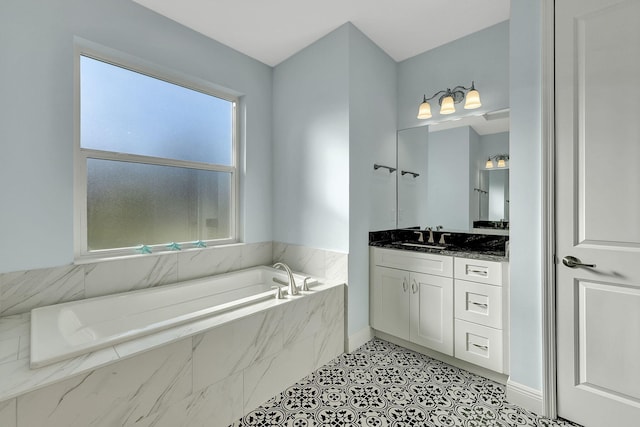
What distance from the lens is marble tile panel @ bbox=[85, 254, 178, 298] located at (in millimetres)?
1947

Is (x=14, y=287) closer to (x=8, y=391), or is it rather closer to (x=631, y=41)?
(x=8, y=391)

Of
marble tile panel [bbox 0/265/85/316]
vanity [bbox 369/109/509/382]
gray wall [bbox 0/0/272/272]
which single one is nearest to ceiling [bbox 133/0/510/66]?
gray wall [bbox 0/0/272/272]

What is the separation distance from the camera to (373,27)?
7.89 feet

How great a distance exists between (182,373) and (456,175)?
255 centimetres

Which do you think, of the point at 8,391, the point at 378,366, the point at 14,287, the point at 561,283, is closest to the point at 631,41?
the point at 561,283

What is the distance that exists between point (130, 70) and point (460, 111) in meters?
2.79

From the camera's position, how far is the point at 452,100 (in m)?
2.48

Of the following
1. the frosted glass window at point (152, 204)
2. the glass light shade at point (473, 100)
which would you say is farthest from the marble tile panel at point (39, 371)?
the glass light shade at point (473, 100)

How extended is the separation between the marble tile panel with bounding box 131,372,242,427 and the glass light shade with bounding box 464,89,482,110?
2617 mm

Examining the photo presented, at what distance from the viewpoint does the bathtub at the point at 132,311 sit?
131 cm

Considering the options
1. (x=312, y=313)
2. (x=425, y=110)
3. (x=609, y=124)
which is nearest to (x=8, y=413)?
(x=312, y=313)

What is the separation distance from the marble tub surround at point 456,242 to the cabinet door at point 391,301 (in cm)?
26

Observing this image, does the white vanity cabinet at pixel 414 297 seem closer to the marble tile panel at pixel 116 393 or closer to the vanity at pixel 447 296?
the vanity at pixel 447 296

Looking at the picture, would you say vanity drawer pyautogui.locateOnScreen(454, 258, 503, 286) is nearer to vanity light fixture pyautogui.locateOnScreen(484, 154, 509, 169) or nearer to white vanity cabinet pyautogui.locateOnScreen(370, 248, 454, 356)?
white vanity cabinet pyautogui.locateOnScreen(370, 248, 454, 356)
